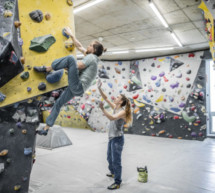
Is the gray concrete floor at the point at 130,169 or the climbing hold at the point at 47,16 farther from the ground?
the climbing hold at the point at 47,16

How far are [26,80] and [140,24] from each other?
369 centimetres

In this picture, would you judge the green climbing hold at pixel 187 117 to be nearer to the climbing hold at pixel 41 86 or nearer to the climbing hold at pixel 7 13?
the climbing hold at pixel 41 86

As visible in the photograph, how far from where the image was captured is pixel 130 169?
3.64m

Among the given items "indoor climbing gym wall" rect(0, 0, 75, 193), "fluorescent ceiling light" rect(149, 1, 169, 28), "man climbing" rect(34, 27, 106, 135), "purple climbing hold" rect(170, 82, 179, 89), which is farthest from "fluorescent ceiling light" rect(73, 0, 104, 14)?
"purple climbing hold" rect(170, 82, 179, 89)

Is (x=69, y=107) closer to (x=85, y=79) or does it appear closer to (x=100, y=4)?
(x=100, y=4)

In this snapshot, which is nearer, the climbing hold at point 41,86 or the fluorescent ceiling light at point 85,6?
the climbing hold at point 41,86

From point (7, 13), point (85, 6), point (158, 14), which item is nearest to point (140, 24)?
point (158, 14)

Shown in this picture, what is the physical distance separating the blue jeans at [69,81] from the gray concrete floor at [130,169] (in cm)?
137

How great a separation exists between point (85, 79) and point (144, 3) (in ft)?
8.73

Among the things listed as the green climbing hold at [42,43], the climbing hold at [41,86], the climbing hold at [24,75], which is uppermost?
the green climbing hold at [42,43]

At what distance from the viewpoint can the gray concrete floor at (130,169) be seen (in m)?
2.83

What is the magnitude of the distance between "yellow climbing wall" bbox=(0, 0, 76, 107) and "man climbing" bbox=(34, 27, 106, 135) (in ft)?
0.30

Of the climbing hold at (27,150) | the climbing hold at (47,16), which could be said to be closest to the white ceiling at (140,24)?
the climbing hold at (47,16)

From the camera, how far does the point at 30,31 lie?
187cm
